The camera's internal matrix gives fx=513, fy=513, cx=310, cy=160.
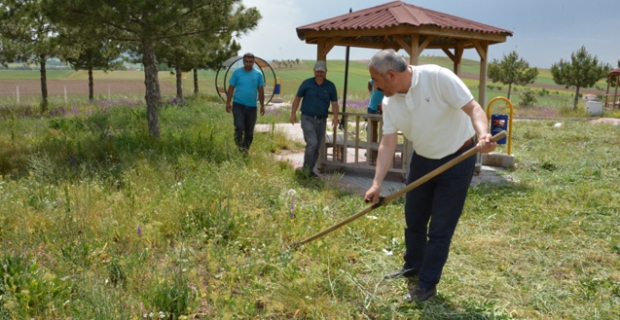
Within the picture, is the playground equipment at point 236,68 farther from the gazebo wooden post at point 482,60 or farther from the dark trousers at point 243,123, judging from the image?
the gazebo wooden post at point 482,60

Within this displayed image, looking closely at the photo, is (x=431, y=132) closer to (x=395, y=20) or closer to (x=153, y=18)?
(x=395, y=20)

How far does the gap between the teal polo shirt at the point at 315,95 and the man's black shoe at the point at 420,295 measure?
14.6 feet

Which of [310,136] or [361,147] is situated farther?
[361,147]

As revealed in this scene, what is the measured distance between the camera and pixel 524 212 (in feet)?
19.4

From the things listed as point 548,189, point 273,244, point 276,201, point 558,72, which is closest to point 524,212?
point 548,189

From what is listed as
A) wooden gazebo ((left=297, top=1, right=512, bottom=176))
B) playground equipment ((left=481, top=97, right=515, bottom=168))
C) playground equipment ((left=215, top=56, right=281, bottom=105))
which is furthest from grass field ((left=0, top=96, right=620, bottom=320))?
playground equipment ((left=215, top=56, right=281, bottom=105))

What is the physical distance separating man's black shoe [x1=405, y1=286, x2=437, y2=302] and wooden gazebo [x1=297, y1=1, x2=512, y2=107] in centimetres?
442

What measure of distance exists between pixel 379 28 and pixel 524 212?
322 centimetres

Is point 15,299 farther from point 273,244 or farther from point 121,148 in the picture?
point 121,148

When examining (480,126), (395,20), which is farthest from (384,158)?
(395,20)

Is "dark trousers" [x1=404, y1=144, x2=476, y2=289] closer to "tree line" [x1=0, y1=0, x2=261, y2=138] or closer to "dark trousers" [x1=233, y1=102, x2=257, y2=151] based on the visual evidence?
"dark trousers" [x1=233, y1=102, x2=257, y2=151]

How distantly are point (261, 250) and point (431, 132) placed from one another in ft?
5.48

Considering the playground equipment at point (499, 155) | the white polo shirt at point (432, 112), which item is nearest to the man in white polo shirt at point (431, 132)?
the white polo shirt at point (432, 112)

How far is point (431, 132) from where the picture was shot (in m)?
3.35
